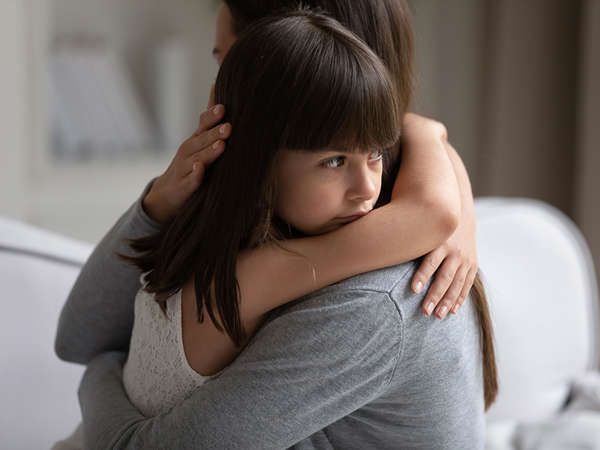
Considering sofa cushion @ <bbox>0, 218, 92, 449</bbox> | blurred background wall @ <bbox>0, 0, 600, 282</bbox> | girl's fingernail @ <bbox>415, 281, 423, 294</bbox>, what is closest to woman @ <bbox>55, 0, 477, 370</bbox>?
girl's fingernail @ <bbox>415, 281, 423, 294</bbox>

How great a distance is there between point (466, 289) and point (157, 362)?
0.33 meters

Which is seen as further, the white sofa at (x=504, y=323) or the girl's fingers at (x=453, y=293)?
the white sofa at (x=504, y=323)

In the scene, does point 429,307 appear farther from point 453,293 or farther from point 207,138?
point 207,138

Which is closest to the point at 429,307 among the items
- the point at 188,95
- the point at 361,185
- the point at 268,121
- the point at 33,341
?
the point at 361,185

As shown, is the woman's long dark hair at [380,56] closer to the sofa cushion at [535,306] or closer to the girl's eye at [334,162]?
the girl's eye at [334,162]

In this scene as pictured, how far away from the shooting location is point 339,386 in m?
0.69

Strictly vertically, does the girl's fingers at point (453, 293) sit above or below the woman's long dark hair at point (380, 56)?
below

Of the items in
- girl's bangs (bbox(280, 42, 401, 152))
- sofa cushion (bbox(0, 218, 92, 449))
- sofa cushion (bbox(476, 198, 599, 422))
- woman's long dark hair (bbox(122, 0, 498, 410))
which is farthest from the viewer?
sofa cushion (bbox(476, 198, 599, 422))

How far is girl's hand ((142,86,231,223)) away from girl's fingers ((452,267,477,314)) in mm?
283

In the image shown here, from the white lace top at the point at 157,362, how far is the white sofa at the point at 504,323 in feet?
1.00

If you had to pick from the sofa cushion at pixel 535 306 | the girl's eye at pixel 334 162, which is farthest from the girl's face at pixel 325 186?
the sofa cushion at pixel 535 306

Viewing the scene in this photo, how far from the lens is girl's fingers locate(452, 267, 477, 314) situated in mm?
759

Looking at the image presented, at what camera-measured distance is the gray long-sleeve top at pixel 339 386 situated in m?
0.68

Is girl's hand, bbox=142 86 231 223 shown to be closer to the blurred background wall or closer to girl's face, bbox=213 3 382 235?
girl's face, bbox=213 3 382 235
